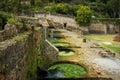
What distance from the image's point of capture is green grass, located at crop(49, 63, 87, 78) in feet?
57.2

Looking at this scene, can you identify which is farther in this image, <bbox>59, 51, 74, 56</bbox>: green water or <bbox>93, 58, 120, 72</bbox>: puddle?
<bbox>59, 51, 74, 56</bbox>: green water

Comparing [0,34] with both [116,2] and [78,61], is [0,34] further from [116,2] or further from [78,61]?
[116,2]

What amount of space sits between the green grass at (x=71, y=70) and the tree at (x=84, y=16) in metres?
21.0

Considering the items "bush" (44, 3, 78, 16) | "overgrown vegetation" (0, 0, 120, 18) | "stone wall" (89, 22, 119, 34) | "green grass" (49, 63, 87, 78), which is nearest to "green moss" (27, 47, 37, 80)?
"green grass" (49, 63, 87, 78)

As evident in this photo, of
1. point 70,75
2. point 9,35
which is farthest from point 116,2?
point 9,35

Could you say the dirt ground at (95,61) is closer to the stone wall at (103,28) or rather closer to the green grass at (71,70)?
the green grass at (71,70)

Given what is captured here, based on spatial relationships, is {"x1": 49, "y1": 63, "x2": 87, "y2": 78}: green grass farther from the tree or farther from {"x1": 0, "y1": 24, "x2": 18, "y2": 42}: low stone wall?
the tree

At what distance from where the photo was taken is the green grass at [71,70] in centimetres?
1742

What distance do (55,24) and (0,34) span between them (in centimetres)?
3188

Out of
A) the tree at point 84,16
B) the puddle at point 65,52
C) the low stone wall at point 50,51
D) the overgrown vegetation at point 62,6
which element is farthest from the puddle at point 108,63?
the overgrown vegetation at point 62,6

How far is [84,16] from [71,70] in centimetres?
2258

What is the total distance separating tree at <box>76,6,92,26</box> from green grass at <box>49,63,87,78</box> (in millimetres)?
20953

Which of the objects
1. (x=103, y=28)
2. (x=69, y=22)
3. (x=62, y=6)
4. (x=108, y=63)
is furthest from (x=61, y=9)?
(x=108, y=63)

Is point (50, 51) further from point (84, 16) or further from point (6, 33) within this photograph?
point (84, 16)
